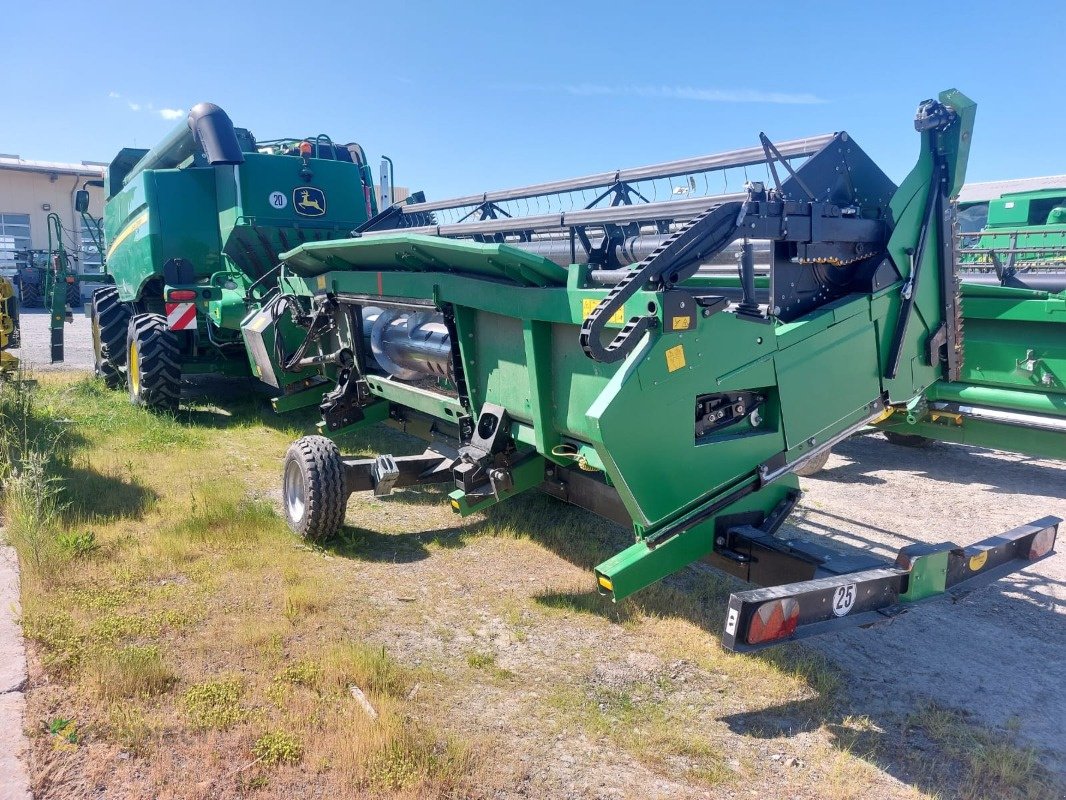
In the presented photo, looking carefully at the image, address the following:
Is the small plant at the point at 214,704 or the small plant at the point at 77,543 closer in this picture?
the small plant at the point at 214,704

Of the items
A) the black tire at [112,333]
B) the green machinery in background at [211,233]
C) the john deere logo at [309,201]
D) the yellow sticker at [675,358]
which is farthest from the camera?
the black tire at [112,333]

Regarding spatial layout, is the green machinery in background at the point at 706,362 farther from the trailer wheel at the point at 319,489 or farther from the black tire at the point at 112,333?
the black tire at the point at 112,333

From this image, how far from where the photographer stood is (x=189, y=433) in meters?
6.75

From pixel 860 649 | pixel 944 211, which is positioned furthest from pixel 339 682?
pixel 944 211

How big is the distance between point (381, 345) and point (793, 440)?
2754 mm

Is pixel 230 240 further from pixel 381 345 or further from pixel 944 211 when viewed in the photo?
pixel 944 211

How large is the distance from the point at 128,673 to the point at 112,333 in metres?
6.47

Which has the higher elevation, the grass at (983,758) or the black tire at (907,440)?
the black tire at (907,440)

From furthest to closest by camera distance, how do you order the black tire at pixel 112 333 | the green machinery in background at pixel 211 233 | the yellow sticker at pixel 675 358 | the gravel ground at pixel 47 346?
the gravel ground at pixel 47 346 < the black tire at pixel 112 333 < the green machinery in background at pixel 211 233 < the yellow sticker at pixel 675 358

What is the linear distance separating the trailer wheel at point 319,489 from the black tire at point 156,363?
132 inches

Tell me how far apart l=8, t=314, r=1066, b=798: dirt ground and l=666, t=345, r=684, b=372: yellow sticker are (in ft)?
3.91

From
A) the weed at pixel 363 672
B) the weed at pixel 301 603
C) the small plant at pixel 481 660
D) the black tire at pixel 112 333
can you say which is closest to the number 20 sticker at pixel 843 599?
the small plant at pixel 481 660

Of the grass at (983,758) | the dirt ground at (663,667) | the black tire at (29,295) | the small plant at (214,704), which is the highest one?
the black tire at (29,295)

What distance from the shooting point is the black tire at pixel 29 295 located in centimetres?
2138
